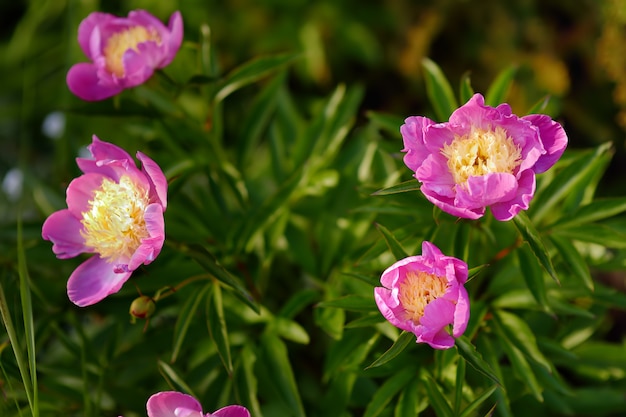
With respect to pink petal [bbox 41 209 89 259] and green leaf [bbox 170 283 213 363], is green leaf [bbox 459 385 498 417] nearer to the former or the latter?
green leaf [bbox 170 283 213 363]

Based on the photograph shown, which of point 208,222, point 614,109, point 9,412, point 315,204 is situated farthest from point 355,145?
point 614,109

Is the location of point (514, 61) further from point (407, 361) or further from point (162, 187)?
point (162, 187)

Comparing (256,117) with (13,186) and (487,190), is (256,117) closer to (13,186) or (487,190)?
(487,190)

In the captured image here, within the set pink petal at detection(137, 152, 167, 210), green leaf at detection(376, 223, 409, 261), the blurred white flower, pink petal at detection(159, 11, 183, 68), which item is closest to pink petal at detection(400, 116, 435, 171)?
green leaf at detection(376, 223, 409, 261)

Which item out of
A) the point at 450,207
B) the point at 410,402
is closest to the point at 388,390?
the point at 410,402

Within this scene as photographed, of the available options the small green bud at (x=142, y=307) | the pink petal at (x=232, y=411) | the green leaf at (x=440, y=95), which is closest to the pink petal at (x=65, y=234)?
the small green bud at (x=142, y=307)

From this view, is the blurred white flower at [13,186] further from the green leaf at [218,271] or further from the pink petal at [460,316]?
the pink petal at [460,316]
